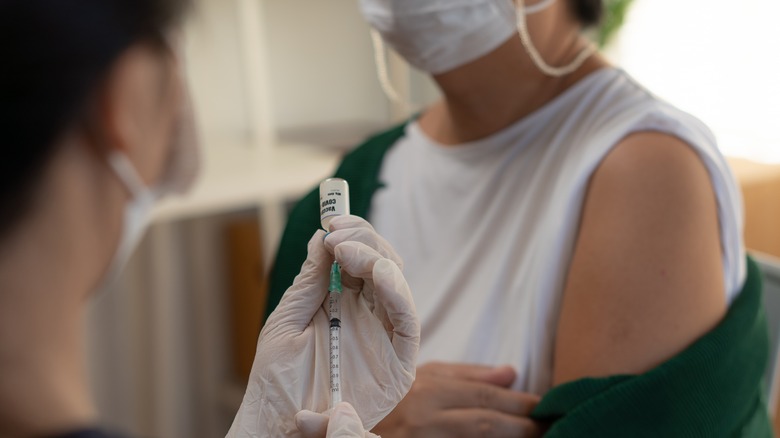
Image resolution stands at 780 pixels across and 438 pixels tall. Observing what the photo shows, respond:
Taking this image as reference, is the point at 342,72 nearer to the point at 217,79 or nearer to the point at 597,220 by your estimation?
the point at 217,79

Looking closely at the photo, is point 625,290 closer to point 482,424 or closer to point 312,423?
point 482,424

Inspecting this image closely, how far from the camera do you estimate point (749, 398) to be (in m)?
1.10

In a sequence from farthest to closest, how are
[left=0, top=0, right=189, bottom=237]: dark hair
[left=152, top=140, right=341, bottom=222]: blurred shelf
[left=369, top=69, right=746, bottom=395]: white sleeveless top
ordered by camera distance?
[left=152, top=140, right=341, bottom=222]: blurred shelf → [left=369, top=69, right=746, bottom=395]: white sleeveless top → [left=0, top=0, right=189, bottom=237]: dark hair

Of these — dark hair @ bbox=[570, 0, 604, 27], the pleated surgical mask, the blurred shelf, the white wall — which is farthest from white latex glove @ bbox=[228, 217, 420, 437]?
the white wall

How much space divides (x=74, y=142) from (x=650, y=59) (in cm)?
212

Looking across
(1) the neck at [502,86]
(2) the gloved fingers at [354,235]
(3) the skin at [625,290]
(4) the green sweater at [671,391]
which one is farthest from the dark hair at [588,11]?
(2) the gloved fingers at [354,235]

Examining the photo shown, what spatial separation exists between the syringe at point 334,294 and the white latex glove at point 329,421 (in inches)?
0.5

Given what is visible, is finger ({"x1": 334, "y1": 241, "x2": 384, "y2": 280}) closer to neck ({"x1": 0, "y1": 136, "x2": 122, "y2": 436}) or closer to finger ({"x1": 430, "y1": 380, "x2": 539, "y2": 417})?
neck ({"x1": 0, "y1": 136, "x2": 122, "y2": 436})

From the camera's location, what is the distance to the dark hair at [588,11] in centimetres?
124

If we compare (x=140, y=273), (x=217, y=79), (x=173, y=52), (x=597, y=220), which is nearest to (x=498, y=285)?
(x=597, y=220)

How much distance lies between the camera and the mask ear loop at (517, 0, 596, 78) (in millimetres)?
1152

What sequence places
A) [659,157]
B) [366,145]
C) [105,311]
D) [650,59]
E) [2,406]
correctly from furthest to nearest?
[650,59] → [105,311] → [366,145] → [659,157] → [2,406]

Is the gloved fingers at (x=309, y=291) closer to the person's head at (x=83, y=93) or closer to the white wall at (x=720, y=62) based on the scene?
the person's head at (x=83, y=93)

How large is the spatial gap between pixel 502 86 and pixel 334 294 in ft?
2.08
